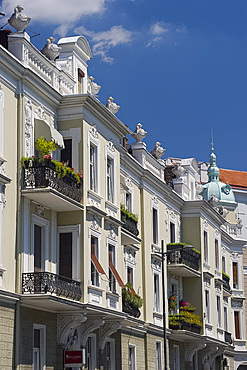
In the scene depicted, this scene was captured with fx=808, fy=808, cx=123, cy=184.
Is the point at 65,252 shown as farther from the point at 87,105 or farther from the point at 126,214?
the point at 126,214

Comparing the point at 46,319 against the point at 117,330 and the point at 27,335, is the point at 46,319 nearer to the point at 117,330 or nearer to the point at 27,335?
the point at 27,335

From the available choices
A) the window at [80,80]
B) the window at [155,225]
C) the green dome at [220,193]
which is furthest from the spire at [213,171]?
the window at [80,80]

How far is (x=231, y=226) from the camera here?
196 feet

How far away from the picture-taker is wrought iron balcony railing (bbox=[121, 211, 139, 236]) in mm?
35625

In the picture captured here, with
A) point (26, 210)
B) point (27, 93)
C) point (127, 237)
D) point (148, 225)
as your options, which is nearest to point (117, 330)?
point (127, 237)

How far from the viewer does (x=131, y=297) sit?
35188 mm

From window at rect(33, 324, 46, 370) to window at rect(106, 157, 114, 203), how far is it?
7.08 metres

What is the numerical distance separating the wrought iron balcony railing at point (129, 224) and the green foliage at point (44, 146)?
804 cm

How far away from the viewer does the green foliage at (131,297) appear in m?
34.8

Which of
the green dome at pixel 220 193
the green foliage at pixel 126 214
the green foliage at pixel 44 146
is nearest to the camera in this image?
the green foliage at pixel 44 146

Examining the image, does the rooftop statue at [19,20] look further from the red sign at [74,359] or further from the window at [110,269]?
the red sign at [74,359]

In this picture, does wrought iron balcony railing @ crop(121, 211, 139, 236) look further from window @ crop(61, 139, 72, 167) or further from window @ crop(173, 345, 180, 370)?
window @ crop(173, 345, 180, 370)

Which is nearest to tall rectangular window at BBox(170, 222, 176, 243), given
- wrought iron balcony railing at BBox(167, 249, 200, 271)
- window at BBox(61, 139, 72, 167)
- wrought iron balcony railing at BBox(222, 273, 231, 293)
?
wrought iron balcony railing at BBox(167, 249, 200, 271)

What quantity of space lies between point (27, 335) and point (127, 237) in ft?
32.8
